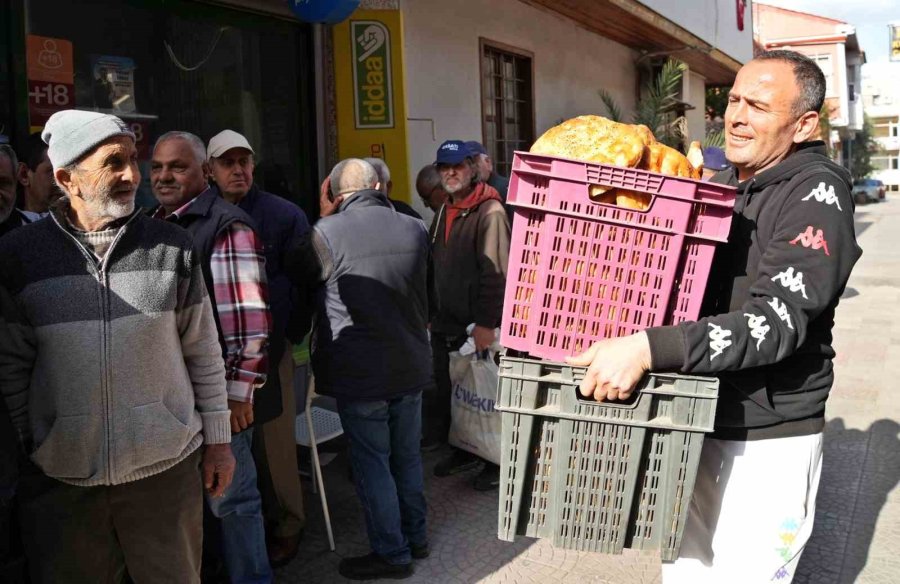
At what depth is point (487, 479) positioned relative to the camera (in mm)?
4738

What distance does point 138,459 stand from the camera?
2369 millimetres

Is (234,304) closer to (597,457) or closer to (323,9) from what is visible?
(597,457)

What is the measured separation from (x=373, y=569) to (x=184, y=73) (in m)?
3.74

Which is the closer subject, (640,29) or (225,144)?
(225,144)

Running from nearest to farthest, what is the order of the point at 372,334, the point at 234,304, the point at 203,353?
the point at 203,353 → the point at 234,304 → the point at 372,334

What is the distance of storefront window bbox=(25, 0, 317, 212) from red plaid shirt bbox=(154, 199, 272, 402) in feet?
7.57

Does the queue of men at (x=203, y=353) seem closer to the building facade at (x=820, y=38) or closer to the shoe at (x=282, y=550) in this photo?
the shoe at (x=282, y=550)

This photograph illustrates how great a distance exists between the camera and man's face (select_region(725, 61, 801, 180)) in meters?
2.15

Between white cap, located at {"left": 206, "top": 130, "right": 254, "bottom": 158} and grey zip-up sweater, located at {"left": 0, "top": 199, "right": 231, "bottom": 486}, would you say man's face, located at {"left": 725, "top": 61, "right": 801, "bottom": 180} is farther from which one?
white cap, located at {"left": 206, "top": 130, "right": 254, "bottom": 158}

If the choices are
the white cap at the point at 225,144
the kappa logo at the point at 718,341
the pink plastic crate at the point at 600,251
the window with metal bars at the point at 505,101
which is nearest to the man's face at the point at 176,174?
the white cap at the point at 225,144

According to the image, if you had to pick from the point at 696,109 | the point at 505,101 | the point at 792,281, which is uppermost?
the point at 696,109

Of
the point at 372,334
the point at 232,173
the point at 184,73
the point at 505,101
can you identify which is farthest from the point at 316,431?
the point at 505,101

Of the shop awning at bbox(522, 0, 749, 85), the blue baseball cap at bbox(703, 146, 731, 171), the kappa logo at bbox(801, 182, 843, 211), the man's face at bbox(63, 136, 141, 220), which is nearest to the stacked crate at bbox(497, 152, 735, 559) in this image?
the kappa logo at bbox(801, 182, 843, 211)

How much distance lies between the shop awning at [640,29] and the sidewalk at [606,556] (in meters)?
5.48
